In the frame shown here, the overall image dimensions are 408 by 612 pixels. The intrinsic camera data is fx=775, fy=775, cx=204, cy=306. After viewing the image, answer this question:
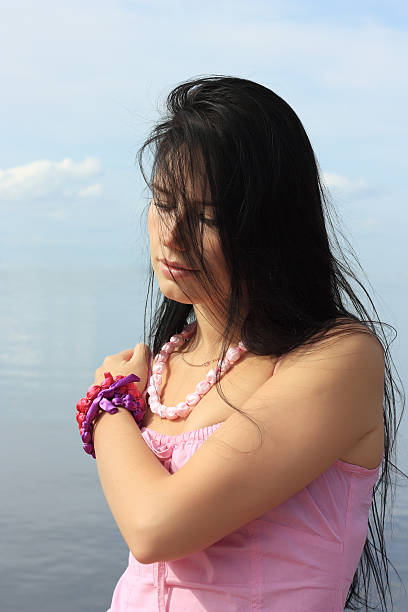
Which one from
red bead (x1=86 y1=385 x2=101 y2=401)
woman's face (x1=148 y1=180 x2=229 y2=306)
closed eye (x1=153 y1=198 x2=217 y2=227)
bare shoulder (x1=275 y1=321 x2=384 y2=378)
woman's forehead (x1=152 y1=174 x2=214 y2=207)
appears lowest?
red bead (x1=86 y1=385 x2=101 y2=401)

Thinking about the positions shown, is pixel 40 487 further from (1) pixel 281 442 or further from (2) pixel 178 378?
(1) pixel 281 442

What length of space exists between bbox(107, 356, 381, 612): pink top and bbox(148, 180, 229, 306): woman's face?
0.25 metres

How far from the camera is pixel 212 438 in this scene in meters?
1.25

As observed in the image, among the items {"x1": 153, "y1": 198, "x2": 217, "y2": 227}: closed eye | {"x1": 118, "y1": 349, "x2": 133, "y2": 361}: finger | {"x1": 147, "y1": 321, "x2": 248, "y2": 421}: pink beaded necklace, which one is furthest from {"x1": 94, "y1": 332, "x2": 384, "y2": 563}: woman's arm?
{"x1": 118, "y1": 349, "x2": 133, "y2": 361}: finger

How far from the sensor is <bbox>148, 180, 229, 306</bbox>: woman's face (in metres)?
1.37

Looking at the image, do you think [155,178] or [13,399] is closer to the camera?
[155,178]

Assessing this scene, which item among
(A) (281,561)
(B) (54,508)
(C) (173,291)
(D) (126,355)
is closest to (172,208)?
(C) (173,291)

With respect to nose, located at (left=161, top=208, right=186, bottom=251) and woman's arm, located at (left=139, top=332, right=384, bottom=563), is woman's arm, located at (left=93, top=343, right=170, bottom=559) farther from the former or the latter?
nose, located at (left=161, top=208, right=186, bottom=251)

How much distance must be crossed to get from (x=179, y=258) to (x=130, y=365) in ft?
1.13

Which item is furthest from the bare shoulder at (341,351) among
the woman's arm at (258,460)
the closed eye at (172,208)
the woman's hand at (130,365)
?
the woman's hand at (130,365)

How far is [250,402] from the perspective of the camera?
128 cm

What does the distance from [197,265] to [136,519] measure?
1.50 feet

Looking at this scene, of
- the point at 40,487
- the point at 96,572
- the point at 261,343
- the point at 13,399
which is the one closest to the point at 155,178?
the point at 261,343

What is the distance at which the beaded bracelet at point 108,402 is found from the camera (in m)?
1.49
